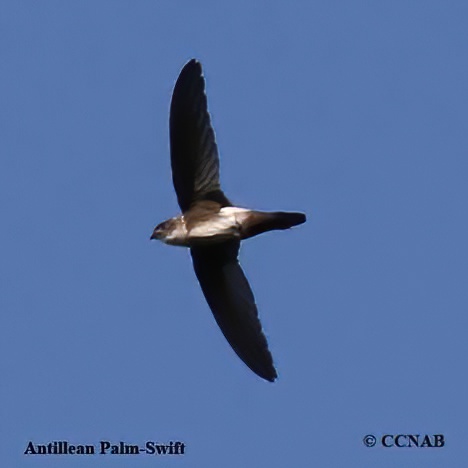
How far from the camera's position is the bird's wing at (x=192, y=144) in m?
6.62

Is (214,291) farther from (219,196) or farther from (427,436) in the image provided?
(427,436)

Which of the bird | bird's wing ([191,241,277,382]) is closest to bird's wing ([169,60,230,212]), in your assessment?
the bird

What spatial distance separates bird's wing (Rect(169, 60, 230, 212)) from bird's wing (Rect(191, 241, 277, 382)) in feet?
1.17

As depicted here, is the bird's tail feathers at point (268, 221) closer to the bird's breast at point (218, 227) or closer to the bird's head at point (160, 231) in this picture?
the bird's breast at point (218, 227)

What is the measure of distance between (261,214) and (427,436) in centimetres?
160

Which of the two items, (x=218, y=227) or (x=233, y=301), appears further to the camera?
(x=233, y=301)

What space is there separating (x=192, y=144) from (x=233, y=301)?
3.13 ft

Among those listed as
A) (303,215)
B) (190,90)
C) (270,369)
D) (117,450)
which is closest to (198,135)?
(190,90)

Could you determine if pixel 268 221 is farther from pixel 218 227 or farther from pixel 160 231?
pixel 160 231

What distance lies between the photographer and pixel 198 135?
6676 mm

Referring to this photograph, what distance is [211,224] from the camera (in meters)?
6.78

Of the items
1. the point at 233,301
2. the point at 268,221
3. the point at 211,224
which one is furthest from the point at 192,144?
the point at 233,301

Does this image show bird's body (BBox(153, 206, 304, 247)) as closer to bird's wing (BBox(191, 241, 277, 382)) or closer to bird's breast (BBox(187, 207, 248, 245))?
bird's breast (BBox(187, 207, 248, 245))

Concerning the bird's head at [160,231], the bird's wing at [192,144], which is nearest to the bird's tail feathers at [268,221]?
the bird's wing at [192,144]
